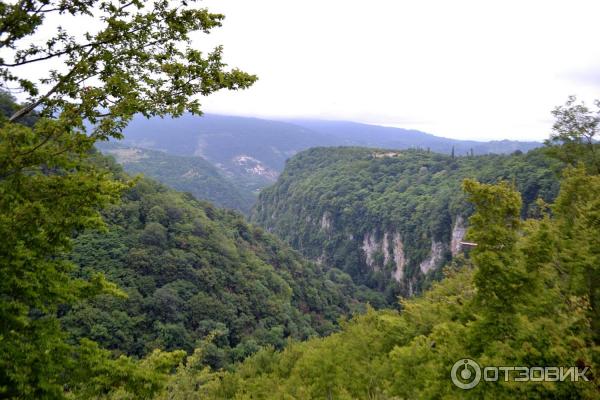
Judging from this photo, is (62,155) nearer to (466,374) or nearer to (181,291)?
(466,374)

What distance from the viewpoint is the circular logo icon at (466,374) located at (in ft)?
40.1

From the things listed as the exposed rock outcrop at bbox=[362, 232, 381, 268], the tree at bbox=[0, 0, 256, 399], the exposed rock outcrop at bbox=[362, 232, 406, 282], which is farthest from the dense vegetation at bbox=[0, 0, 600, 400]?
the exposed rock outcrop at bbox=[362, 232, 381, 268]

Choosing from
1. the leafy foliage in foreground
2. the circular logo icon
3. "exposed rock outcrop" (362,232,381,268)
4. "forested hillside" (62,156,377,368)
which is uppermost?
the leafy foliage in foreground

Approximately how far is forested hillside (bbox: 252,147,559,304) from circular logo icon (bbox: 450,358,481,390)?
80.1 meters

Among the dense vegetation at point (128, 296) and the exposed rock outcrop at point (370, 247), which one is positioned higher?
the dense vegetation at point (128, 296)

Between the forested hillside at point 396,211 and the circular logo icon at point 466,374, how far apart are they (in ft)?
263

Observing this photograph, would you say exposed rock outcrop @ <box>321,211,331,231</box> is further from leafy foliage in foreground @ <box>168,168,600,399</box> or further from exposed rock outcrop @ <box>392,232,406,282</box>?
leafy foliage in foreground @ <box>168,168,600,399</box>

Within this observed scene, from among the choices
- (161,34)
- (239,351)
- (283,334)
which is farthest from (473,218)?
(283,334)

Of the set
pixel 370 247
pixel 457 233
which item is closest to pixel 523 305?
pixel 457 233

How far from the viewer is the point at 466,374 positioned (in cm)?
1259

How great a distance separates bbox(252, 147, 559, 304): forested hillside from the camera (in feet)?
338

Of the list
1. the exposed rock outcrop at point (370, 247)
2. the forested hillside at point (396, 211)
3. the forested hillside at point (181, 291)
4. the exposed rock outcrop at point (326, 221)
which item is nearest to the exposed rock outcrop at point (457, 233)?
the forested hillside at point (396, 211)

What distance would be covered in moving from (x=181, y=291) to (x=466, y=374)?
2037 inches

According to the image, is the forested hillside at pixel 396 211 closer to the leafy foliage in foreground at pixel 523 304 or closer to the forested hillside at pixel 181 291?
the forested hillside at pixel 181 291
